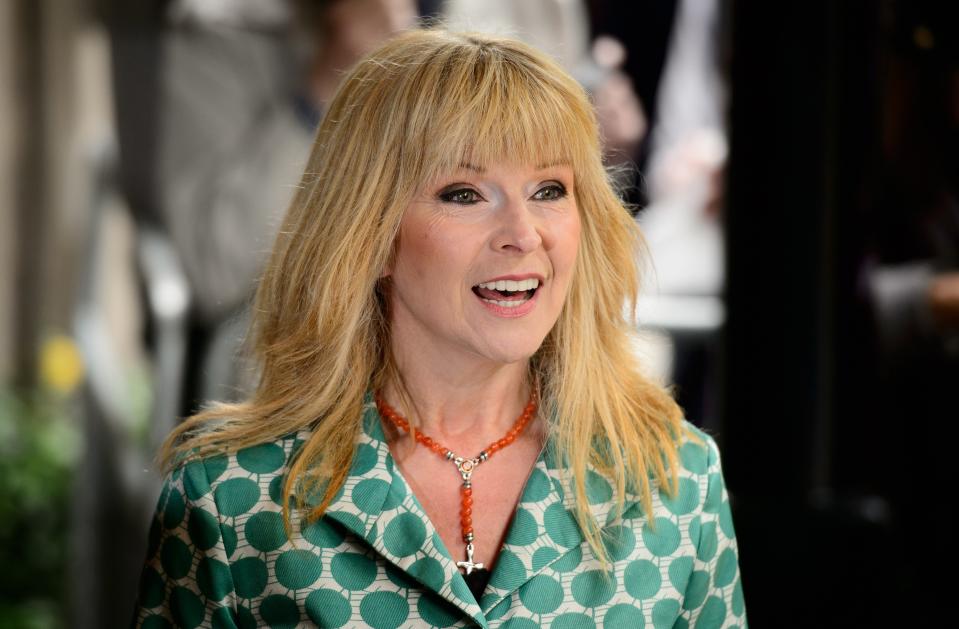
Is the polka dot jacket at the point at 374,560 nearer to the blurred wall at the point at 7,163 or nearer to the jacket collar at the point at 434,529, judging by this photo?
the jacket collar at the point at 434,529

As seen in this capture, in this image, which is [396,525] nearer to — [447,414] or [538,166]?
[447,414]

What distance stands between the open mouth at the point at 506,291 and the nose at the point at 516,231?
4 centimetres

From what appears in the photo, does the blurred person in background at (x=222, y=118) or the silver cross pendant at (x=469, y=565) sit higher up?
the blurred person in background at (x=222, y=118)

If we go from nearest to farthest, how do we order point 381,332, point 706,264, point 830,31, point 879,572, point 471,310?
point 471,310, point 381,332, point 879,572, point 830,31, point 706,264

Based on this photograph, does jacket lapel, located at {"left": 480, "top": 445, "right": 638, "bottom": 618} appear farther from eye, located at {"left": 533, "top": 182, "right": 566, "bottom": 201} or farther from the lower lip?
eye, located at {"left": 533, "top": 182, "right": 566, "bottom": 201}

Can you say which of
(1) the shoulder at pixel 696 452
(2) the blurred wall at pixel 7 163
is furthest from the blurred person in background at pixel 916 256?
(2) the blurred wall at pixel 7 163

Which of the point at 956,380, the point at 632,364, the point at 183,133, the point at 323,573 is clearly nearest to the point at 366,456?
the point at 323,573

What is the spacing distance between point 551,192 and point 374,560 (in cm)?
49

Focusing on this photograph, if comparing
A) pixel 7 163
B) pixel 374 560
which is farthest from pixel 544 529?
pixel 7 163

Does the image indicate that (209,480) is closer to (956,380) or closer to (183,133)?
(956,380)

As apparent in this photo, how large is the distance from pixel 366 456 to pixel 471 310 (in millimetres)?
236

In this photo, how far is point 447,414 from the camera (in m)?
1.68

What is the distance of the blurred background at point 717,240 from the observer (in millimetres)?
2844

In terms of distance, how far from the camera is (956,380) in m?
2.86
